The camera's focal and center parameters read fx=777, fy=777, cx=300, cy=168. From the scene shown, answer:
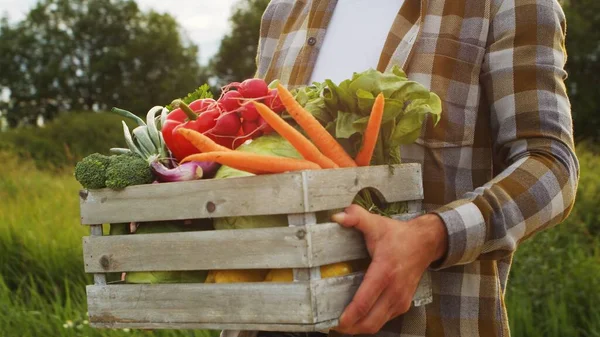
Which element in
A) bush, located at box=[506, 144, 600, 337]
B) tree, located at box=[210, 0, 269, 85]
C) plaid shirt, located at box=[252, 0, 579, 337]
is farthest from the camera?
tree, located at box=[210, 0, 269, 85]

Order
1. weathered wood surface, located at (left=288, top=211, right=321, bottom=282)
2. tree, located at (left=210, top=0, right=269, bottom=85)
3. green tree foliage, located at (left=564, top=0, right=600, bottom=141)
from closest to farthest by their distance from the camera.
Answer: weathered wood surface, located at (left=288, top=211, right=321, bottom=282)
green tree foliage, located at (left=564, top=0, right=600, bottom=141)
tree, located at (left=210, top=0, right=269, bottom=85)

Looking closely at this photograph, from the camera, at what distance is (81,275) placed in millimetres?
5582

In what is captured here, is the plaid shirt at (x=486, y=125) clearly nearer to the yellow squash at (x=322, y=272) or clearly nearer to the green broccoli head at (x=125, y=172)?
the yellow squash at (x=322, y=272)

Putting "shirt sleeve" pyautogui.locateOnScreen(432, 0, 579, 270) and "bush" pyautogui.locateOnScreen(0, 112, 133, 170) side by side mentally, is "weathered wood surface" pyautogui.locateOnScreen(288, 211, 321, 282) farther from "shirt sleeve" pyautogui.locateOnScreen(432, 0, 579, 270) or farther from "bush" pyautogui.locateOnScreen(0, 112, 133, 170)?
"bush" pyautogui.locateOnScreen(0, 112, 133, 170)

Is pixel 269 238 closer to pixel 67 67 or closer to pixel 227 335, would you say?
pixel 227 335

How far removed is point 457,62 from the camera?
2061 millimetres

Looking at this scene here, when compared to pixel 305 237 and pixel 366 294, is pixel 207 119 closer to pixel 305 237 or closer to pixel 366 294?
pixel 305 237

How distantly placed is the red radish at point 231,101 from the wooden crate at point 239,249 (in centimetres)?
24

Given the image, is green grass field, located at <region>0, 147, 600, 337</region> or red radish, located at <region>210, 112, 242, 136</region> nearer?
red radish, located at <region>210, 112, 242, 136</region>

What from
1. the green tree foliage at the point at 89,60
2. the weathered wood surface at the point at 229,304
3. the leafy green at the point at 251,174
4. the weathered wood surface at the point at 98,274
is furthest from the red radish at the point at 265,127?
the green tree foliage at the point at 89,60

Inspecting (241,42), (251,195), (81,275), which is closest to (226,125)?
(251,195)

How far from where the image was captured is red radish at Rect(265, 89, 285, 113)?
1869 millimetres

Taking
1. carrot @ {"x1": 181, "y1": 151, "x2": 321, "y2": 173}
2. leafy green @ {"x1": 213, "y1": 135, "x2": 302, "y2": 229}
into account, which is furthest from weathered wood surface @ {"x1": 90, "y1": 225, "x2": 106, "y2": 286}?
carrot @ {"x1": 181, "y1": 151, "x2": 321, "y2": 173}

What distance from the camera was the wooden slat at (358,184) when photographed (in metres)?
1.63
